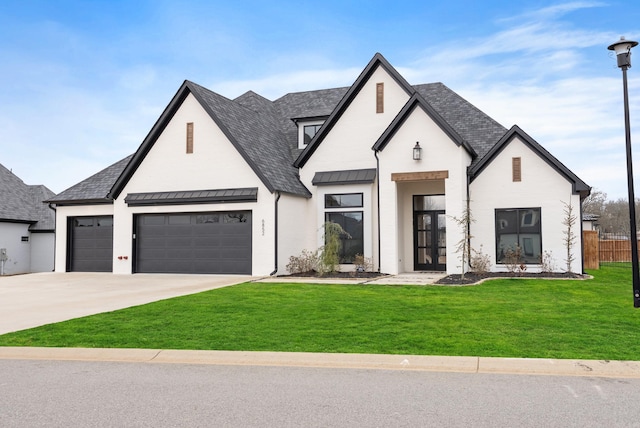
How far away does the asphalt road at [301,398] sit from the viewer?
530 centimetres

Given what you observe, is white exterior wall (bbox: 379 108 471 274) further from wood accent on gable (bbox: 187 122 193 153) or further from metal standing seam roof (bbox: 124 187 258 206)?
wood accent on gable (bbox: 187 122 193 153)

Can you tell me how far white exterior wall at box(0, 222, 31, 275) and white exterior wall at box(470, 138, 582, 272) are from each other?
23.1m

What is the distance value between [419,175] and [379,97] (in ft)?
12.6

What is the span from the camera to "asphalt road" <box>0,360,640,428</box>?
17.4 ft

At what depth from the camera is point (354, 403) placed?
5.86m

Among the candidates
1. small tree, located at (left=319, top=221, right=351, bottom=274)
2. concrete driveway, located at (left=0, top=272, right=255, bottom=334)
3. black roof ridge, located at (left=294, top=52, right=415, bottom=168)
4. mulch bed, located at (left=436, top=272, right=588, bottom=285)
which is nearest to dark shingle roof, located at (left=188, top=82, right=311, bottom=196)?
black roof ridge, located at (left=294, top=52, right=415, bottom=168)

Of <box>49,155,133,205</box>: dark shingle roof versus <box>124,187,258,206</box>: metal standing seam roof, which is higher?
<box>49,155,133,205</box>: dark shingle roof

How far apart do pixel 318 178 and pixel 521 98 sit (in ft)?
26.1

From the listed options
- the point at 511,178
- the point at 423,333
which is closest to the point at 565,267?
the point at 511,178

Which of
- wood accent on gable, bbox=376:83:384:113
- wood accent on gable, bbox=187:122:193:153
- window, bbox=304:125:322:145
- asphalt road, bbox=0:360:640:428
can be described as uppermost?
wood accent on gable, bbox=376:83:384:113

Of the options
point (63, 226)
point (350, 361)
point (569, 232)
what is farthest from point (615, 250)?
point (350, 361)

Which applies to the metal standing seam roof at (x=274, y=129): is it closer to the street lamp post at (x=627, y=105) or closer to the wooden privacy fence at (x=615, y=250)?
the street lamp post at (x=627, y=105)

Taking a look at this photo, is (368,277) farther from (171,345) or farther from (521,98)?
(171,345)

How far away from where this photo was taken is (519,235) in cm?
2120
